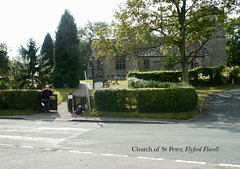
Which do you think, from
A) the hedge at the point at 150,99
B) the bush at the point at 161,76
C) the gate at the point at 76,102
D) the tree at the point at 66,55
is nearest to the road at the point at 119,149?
the hedge at the point at 150,99

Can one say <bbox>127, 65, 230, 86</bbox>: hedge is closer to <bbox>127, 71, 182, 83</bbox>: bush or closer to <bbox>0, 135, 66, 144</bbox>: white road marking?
<bbox>127, 71, 182, 83</bbox>: bush

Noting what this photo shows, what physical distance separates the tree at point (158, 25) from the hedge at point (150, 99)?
5.49m

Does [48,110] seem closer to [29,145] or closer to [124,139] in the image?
[29,145]

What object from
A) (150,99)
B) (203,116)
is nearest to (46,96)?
(150,99)

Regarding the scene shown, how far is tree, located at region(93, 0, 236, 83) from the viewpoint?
17.1 m

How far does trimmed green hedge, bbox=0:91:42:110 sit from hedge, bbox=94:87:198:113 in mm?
4964

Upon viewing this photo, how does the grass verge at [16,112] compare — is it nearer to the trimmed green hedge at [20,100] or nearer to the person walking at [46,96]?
the trimmed green hedge at [20,100]

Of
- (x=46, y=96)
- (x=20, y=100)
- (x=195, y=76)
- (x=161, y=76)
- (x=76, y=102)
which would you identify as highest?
(x=161, y=76)

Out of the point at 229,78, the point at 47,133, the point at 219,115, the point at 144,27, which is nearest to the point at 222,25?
the point at 144,27

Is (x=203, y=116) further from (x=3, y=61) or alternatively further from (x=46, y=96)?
(x=3, y=61)

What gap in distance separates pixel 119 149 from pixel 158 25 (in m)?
13.2

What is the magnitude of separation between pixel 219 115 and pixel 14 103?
14.2 metres

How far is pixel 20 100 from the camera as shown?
15633 millimetres

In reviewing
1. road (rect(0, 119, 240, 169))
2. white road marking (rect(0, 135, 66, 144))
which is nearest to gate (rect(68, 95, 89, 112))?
road (rect(0, 119, 240, 169))
